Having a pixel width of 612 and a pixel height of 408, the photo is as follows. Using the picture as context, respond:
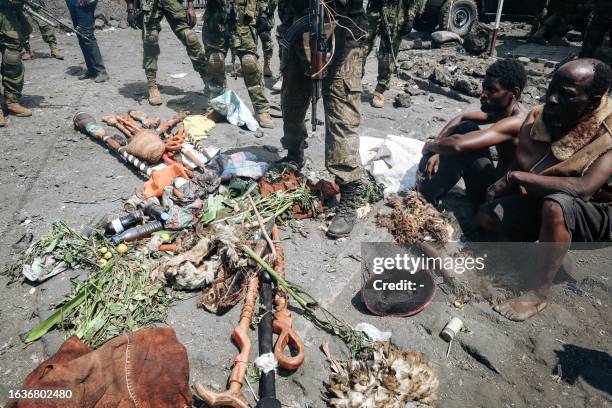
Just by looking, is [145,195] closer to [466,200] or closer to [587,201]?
[466,200]

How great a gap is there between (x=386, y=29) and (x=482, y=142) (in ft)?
11.0

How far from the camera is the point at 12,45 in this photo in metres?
4.78

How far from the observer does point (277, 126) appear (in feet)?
16.4

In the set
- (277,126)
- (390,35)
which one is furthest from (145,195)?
(390,35)

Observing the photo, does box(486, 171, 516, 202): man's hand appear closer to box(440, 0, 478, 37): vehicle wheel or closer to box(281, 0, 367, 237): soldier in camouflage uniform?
box(281, 0, 367, 237): soldier in camouflage uniform

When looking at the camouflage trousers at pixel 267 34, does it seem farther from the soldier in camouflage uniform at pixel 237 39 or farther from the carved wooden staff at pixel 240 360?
the carved wooden staff at pixel 240 360

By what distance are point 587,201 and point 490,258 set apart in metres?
0.80

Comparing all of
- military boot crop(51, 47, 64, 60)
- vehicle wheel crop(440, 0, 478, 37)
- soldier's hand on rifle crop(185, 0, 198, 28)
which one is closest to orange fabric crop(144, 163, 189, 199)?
soldier's hand on rifle crop(185, 0, 198, 28)

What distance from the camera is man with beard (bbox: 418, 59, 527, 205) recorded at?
3.00m

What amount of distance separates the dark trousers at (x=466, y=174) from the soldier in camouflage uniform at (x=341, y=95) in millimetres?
670

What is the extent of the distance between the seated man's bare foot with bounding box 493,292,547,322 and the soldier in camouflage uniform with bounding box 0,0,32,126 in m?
5.87

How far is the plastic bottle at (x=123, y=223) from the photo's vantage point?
114 inches

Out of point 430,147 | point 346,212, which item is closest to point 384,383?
point 346,212

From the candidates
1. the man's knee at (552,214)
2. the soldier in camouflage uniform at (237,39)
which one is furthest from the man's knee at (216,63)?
the man's knee at (552,214)
